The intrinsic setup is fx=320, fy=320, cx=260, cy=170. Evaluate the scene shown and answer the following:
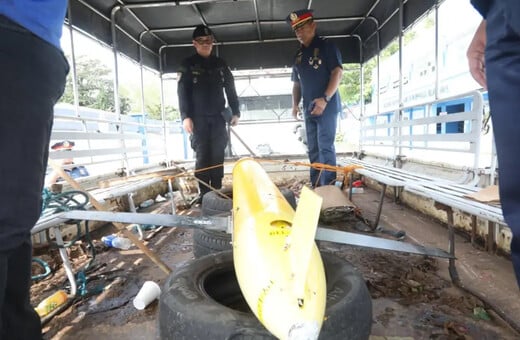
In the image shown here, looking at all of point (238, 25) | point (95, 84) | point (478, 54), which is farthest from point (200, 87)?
point (95, 84)

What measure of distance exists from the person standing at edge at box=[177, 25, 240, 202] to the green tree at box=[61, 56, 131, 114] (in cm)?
2630

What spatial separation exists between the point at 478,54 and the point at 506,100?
0.48 metres

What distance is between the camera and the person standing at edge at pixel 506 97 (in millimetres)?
698

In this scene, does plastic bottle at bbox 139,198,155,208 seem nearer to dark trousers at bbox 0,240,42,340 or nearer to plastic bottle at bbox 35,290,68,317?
plastic bottle at bbox 35,290,68,317

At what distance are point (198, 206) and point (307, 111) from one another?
6.03ft

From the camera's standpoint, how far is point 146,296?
1.71 m

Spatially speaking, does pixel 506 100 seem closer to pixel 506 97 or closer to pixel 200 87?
pixel 506 97

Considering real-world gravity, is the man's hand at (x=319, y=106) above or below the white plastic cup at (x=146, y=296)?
above

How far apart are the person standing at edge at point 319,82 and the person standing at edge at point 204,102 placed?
103cm

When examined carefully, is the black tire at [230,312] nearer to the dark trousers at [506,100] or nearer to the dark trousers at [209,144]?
the dark trousers at [506,100]

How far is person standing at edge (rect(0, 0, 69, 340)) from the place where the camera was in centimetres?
87

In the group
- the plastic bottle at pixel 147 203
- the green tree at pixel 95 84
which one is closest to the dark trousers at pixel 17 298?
the plastic bottle at pixel 147 203

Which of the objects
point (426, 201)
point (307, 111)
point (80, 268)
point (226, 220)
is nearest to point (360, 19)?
point (307, 111)

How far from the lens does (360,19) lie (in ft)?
16.0
